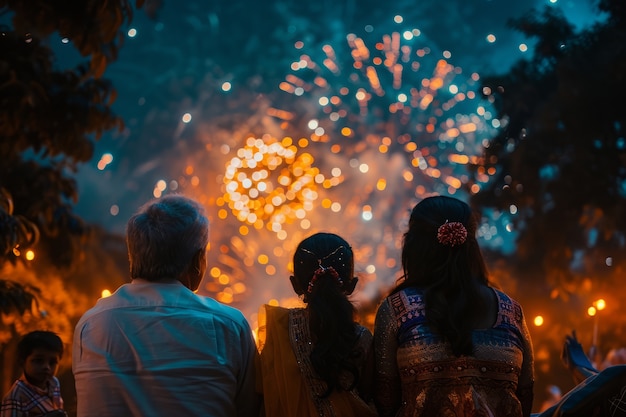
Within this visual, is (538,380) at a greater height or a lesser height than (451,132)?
lesser

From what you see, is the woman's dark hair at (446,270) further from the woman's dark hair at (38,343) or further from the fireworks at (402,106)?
the fireworks at (402,106)

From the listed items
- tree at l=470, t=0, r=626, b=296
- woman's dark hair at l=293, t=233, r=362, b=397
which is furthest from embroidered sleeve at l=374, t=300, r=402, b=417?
tree at l=470, t=0, r=626, b=296

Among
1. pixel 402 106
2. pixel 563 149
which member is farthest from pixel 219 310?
pixel 402 106

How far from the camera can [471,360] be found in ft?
9.08

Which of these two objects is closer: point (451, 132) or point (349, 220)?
point (451, 132)

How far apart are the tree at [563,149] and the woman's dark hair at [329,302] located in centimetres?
613

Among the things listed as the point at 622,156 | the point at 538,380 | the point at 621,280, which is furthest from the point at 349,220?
the point at 622,156

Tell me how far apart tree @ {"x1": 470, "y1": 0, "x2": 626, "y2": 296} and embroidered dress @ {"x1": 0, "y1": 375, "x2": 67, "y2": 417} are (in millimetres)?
6601

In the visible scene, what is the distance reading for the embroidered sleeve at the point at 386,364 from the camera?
287cm

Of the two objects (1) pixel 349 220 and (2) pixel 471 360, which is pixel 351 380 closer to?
(2) pixel 471 360

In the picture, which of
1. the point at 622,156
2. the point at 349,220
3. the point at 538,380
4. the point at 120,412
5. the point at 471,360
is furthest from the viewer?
the point at 349,220

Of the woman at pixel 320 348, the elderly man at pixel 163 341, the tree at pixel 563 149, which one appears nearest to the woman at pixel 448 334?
the woman at pixel 320 348

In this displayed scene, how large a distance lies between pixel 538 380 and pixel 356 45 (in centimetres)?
826

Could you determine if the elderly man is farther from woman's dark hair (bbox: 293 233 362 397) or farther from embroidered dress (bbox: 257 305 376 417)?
woman's dark hair (bbox: 293 233 362 397)
